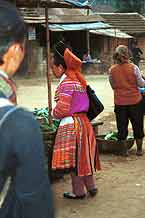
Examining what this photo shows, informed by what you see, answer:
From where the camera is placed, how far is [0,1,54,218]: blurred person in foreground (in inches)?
65.8

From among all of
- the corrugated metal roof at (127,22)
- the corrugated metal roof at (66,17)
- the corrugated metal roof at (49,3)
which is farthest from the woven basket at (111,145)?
the corrugated metal roof at (127,22)

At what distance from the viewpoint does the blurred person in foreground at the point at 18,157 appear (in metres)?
1.67

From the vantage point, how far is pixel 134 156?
308 inches

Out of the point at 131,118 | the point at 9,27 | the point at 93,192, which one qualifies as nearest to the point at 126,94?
the point at 131,118

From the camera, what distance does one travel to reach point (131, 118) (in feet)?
25.4

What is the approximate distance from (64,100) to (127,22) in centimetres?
3101

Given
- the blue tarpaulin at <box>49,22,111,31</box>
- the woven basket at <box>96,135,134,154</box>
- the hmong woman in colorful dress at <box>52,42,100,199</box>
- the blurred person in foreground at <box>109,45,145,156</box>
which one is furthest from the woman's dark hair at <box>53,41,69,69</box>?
the blue tarpaulin at <box>49,22,111,31</box>

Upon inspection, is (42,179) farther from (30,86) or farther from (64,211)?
(30,86)

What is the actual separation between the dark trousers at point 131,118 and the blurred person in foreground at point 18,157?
19.4 ft

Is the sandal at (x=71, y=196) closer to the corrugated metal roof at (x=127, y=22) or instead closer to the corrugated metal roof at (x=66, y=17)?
the corrugated metal roof at (x=66, y=17)

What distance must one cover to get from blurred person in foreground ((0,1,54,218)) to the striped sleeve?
3379 millimetres

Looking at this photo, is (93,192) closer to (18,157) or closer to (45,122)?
(45,122)

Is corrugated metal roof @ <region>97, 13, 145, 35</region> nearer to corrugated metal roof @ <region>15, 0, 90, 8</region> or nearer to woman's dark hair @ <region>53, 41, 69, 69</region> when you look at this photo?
corrugated metal roof @ <region>15, 0, 90, 8</region>

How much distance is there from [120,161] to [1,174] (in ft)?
19.4
